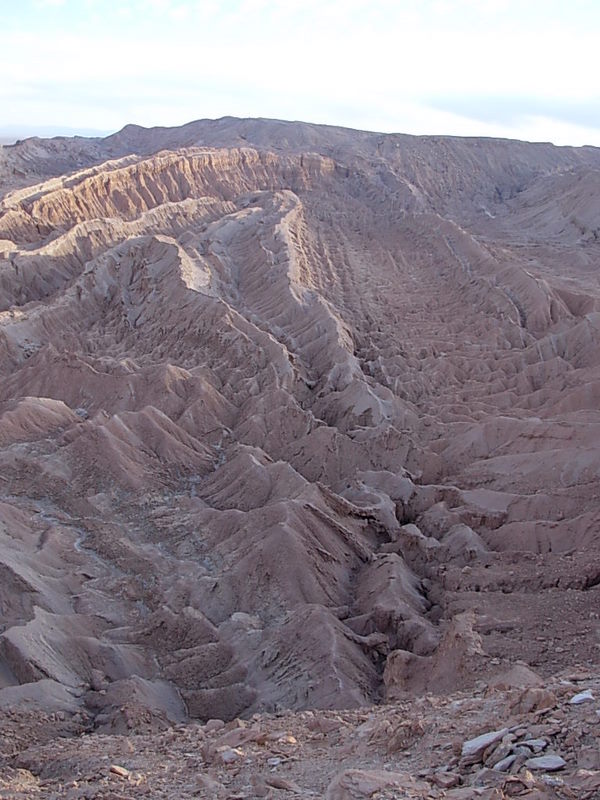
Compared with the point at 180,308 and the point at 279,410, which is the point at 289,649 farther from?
the point at 180,308

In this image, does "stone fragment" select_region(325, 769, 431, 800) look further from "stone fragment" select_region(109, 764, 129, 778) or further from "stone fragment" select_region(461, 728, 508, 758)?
"stone fragment" select_region(109, 764, 129, 778)

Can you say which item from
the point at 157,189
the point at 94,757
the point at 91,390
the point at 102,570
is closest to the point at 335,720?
the point at 94,757

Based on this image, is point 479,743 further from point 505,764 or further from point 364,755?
point 364,755

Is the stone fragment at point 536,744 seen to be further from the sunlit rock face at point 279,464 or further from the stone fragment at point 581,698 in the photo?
the sunlit rock face at point 279,464

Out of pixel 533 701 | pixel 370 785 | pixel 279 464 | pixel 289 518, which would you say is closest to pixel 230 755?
pixel 370 785

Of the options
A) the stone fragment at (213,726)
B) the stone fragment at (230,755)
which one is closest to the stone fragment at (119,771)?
the stone fragment at (230,755)

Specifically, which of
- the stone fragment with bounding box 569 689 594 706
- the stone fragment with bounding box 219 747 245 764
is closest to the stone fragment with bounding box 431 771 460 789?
the stone fragment with bounding box 569 689 594 706
